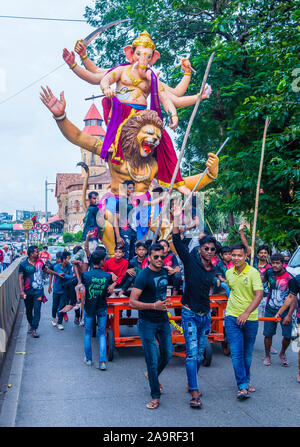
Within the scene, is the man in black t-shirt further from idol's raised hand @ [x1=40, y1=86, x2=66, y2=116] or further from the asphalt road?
idol's raised hand @ [x1=40, y1=86, x2=66, y2=116]

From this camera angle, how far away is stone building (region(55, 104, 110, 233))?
197ft

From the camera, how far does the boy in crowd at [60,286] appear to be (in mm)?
9555

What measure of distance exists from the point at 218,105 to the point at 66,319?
8.32m

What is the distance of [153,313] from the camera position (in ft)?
16.3

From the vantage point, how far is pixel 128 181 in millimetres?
10227

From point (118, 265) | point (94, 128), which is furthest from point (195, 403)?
point (94, 128)

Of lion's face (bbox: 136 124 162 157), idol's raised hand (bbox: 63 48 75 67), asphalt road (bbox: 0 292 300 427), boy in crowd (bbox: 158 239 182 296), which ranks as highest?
idol's raised hand (bbox: 63 48 75 67)

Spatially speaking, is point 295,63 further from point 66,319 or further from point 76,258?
point 66,319

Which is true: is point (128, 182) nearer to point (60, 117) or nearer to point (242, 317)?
point (60, 117)

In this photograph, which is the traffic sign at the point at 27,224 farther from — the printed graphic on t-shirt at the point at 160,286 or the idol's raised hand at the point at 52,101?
the printed graphic on t-shirt at the point at 160,286

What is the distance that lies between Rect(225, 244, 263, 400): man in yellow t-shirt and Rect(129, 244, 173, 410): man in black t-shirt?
74 centimetres

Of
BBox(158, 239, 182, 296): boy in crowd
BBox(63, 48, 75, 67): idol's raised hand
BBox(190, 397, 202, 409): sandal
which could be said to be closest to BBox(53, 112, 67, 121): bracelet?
BBox(63, 48, 75, 67): idol's raised hand

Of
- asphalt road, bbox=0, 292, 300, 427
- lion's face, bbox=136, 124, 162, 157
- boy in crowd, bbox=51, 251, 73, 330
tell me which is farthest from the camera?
lion's face, bbox=136, 124, 162, 157

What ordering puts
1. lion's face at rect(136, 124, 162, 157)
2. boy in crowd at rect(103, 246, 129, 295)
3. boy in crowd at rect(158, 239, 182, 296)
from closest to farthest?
boy in crowd at rect(158, 239, 182, 296)
boy in crowd at rect(103, 246, 129, 295)
lion's face at rect(136, 124, 162, 157)
